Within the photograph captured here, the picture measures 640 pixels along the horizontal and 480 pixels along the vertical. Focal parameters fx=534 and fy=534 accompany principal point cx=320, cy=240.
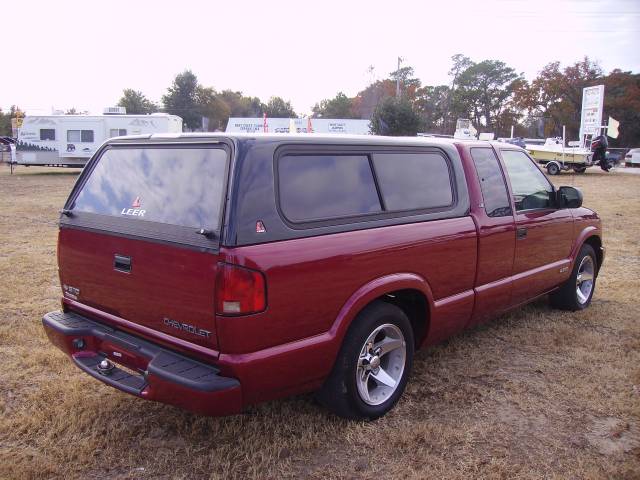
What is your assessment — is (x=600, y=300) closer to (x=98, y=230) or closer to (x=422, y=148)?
(x=422, y=148)

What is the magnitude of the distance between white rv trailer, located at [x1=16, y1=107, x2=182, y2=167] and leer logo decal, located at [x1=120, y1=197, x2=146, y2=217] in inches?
924

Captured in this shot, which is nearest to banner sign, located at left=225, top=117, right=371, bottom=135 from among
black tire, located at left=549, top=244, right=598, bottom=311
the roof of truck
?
black tire, located at left=549, top=244, right=598, bottom=311

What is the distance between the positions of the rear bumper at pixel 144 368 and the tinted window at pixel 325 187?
934 mm

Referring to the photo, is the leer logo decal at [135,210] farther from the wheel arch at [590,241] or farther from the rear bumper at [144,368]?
the wheel arch at [590,241]

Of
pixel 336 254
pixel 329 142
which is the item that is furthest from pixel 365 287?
pixel 329 142

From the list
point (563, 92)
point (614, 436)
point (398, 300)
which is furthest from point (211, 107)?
point (614, 436)

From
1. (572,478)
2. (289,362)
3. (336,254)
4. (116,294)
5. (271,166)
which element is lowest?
(572,478)

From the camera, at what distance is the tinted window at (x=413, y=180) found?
3465 millimetres

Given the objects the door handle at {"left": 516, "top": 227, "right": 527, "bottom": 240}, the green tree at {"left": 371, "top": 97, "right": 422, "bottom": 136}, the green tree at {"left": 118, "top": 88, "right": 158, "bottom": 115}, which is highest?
the green tree at {"left": 118, "top": 88, "right": 158, "bottom": 115}

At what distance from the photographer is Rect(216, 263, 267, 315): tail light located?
2572mm

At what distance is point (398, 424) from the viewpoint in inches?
132

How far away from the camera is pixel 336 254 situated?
2.94 metres

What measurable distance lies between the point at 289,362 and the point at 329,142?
1.29m

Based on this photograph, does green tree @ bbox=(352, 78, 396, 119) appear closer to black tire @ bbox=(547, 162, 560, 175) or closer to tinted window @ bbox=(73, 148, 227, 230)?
black tire @ bbox=(547, 162, 560, 175)
